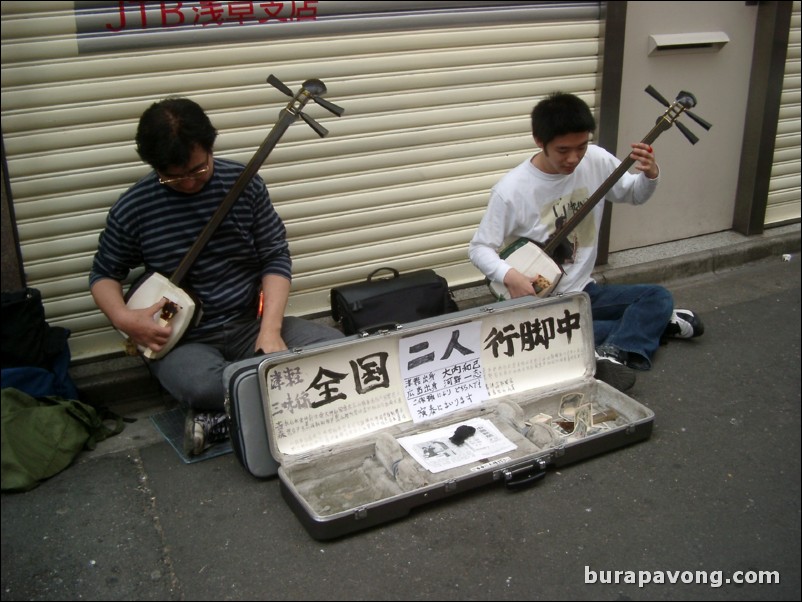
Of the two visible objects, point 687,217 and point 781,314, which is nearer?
point 781,314

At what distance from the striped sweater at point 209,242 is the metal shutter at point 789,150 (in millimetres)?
3932

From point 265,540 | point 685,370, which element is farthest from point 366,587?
point 685,370

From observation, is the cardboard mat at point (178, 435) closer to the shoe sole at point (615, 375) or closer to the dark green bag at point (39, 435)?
the dark green bag at point (39, 435)

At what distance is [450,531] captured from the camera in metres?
3.07

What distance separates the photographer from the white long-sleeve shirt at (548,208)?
13.5 feet

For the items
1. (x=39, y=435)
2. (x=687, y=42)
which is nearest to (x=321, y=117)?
(x=39, y=435)

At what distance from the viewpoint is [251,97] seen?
418 centimetres

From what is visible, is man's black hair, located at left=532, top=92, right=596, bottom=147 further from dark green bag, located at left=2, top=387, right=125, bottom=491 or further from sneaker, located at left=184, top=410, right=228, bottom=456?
dark green bag, located at left=2, top=387, right=125, bottom=491

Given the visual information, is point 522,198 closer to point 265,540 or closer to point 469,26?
point 469,26

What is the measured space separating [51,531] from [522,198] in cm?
252

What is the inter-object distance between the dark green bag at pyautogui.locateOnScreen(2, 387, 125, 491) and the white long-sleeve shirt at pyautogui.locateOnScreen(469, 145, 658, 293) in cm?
194

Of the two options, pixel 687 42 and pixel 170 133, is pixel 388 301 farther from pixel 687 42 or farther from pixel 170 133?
pixel 687 42

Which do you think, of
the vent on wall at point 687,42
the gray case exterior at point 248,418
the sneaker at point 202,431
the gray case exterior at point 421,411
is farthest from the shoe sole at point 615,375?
the vent on wall at point 687,42

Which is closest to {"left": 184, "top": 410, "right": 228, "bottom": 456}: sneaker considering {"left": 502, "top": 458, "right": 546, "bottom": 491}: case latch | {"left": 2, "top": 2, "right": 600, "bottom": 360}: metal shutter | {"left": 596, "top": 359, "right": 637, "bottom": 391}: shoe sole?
{"left": 2, "top": 2, "right": 600, "bottom": 360}: metal shutter
